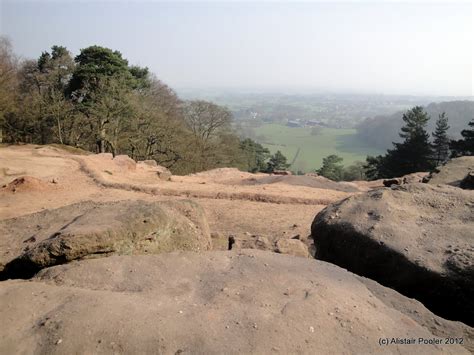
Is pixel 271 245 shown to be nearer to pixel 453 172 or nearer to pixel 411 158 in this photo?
pixel 453 172

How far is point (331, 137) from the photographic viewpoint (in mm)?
118562

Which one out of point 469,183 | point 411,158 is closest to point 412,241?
point 469,183

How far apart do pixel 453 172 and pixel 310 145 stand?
306 feet

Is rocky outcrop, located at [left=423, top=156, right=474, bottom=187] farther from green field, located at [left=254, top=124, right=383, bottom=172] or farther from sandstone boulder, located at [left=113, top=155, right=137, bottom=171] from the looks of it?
green field, located at [left=254, top=124, right=383, bottom=172]

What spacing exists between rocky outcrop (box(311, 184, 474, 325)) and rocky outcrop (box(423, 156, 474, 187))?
6.73 metres

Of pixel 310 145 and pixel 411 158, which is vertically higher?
pixel 411 158

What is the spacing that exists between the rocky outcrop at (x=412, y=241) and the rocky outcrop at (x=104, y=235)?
8.36ft

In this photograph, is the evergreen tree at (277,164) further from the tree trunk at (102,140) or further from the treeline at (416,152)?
the tree trunk at (102,140)

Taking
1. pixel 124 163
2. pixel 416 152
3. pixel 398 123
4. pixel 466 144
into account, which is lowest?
pixel 398 123

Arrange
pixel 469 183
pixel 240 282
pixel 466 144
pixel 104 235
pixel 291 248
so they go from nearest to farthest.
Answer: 1. pixel 240 282
2. pixel 104 235
3. pixel 291 248
4. pixel 469 183
5. pixel 466 144

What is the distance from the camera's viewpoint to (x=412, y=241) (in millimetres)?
6242

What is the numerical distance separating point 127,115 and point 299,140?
292ft

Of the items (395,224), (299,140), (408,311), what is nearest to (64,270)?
(408,311)

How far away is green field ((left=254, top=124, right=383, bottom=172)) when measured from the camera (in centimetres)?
8654
